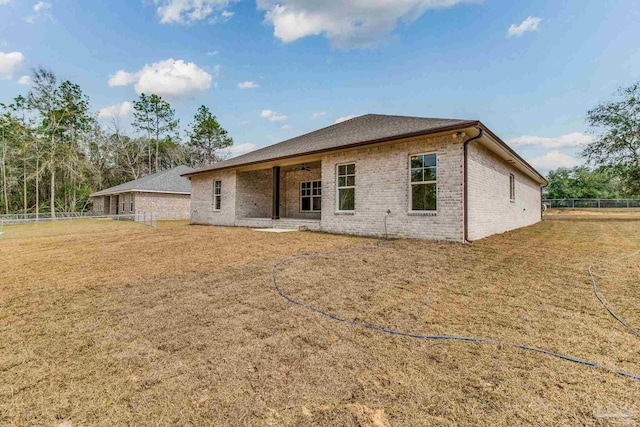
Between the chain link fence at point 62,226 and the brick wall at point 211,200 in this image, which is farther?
the brick wall at point 211,200

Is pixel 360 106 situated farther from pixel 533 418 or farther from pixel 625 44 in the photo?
pixel 533 418

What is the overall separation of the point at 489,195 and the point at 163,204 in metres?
23.3

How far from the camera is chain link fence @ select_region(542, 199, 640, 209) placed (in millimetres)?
33438

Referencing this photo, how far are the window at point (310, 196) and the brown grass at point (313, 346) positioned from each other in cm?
921

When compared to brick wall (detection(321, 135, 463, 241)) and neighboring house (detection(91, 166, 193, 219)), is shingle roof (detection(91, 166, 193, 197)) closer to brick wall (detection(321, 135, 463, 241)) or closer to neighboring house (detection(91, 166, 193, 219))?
neighboring house (detection(91, 166, 193, 219))

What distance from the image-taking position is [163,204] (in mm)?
23578

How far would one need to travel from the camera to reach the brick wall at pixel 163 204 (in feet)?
74.0

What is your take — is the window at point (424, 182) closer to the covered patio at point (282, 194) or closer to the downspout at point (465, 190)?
the downspout at point (465, 190)

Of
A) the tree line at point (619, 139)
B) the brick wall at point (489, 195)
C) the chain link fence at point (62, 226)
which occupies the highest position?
the tree line at point (619, 139)

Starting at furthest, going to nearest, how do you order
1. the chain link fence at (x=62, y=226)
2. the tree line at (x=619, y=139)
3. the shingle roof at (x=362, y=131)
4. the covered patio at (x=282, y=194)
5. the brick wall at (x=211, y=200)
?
the tree line at (x=619, y=139) < the brick wall at (x=211, y=200) < the covered patio at (x=282, y=194) < the chain link fence at (x=62, y=226) < the shingle roof at (x=362, y=131)

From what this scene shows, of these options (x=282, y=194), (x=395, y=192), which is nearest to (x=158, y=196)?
(x=282, y=194)

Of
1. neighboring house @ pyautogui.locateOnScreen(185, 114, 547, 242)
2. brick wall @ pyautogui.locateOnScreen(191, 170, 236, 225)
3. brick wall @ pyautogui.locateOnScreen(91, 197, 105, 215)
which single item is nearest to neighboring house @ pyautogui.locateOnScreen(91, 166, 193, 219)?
brick wall @ pyautogui.locateOnScreen(91, 197, 105, 215)

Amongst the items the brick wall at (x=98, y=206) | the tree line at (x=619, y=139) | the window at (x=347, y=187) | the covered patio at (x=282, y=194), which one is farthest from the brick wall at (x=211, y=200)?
the tree line at (x=619, y=139)

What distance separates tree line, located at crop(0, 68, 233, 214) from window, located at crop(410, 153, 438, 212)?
30.0m
